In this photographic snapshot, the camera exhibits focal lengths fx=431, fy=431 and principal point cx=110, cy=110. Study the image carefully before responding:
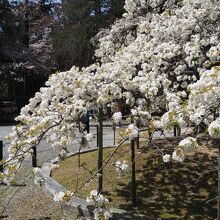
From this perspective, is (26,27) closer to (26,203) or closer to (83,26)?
(83,26)

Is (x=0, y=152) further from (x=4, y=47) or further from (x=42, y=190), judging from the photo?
(x=4, y=47)

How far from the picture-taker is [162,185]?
7547 millimetres

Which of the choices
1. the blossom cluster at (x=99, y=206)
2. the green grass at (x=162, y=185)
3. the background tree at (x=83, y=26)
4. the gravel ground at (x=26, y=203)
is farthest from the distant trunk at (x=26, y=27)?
the blossom cluster at (x=99, y=206)

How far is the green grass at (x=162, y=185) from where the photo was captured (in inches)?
257

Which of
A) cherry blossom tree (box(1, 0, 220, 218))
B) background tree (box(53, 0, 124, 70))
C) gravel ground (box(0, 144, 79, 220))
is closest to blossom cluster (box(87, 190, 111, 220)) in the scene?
cherry blossom tree (box(1, 0, 220, 218))

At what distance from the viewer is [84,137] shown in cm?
577

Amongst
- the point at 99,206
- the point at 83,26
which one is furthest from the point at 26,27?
the point at 99,206

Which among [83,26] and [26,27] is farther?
[26,27]

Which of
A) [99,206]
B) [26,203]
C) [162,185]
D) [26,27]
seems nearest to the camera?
[99,206]

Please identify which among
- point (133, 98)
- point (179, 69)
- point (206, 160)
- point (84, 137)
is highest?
point (179, 69)

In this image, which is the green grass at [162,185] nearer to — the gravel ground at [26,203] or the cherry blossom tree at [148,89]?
the gravel ground at [26,203]

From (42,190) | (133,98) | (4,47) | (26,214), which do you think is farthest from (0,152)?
(4,47)

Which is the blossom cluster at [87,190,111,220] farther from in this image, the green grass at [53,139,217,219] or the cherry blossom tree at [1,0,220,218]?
the green grass at [53,139,217,219]

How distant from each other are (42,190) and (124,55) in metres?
2.90
